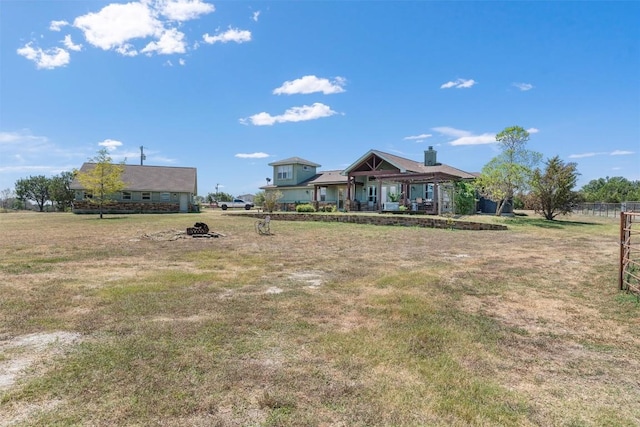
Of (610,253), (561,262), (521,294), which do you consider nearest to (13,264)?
(521,294)

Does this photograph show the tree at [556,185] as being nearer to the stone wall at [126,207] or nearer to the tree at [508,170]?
the tree at [508,170]

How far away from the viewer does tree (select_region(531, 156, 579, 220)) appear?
72.1 ft

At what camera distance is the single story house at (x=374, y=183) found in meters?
25.5

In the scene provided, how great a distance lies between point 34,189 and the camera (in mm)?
56906

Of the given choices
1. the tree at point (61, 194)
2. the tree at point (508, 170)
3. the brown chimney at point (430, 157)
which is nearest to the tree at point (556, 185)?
the tree at point (508, 170)

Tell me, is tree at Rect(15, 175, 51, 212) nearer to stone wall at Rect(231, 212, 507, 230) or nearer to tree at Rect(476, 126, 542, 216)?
stone wall at Rect(231, 212, 507, 230)

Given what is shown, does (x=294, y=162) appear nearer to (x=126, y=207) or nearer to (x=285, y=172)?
(x=285, y=172)

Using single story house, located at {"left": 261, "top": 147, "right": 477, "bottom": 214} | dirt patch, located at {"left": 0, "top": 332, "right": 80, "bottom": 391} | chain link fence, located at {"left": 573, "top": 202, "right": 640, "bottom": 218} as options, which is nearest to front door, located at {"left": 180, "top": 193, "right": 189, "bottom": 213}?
single story house, located at {"left": 261, "top": 147, "right": 477, "bottom": 214}

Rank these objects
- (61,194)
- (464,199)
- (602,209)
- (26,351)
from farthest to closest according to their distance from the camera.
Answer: (61,194) < (602,209) < (464,199) < (26,351)

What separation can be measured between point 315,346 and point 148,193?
41236 millimetres

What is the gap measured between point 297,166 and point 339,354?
122ft

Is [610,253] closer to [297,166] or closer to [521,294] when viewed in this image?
[521,294]

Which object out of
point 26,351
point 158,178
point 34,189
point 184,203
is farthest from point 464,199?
point 34,189

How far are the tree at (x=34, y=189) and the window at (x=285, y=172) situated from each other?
40.1 m
